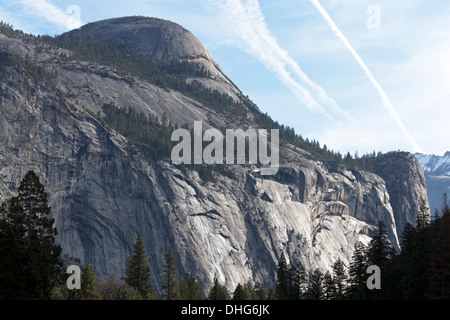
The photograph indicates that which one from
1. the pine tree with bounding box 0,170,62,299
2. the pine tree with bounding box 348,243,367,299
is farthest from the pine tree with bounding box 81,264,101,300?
the pine tree with bounding box 348,243,367,299

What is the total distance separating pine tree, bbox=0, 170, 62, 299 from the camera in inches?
1983

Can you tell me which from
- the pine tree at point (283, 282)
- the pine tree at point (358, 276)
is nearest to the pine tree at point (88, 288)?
the pine tree at point (283, 282)

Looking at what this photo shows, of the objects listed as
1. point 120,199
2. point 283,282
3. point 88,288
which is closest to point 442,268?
point 283,282

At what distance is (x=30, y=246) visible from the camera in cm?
5231

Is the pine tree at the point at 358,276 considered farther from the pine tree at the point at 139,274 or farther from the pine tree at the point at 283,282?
the pine tree at the point at 139,274

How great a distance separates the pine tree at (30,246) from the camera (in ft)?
165

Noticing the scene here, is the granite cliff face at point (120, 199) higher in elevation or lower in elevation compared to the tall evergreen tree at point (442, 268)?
higher

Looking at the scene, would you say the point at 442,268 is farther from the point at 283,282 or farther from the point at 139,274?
the point at 139,274

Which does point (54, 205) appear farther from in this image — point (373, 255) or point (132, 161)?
point (373, 255)

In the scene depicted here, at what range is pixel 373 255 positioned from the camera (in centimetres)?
7912

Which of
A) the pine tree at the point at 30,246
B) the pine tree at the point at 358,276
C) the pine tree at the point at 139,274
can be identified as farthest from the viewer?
the pine tree at the point at 139,274

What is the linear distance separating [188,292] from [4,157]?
93439mm
